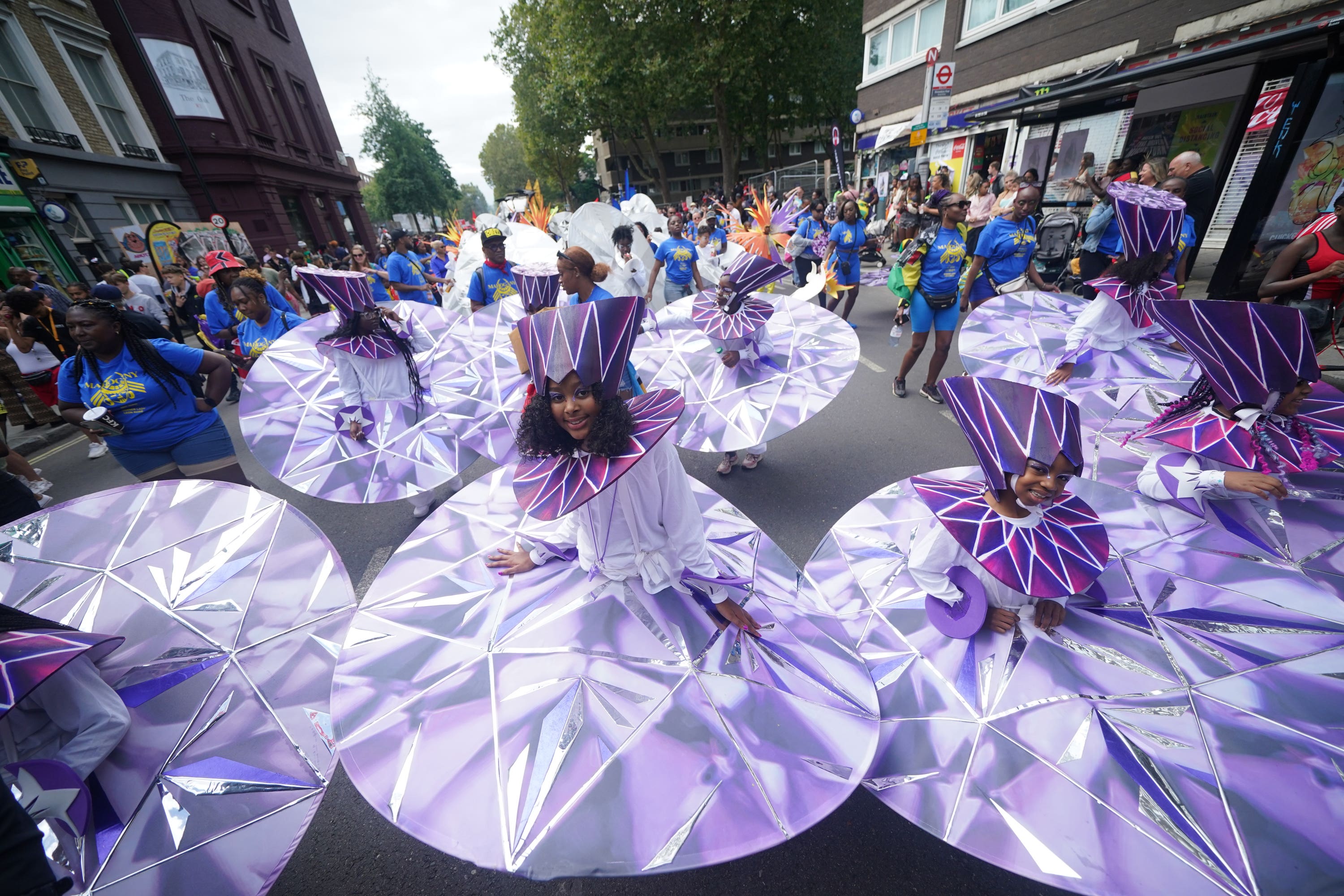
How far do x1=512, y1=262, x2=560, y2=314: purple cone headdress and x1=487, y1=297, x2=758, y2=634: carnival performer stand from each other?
2677 millimetres

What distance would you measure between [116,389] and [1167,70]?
13312 mm

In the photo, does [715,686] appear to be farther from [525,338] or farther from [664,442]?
[525,338]

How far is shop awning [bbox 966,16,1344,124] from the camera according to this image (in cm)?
609

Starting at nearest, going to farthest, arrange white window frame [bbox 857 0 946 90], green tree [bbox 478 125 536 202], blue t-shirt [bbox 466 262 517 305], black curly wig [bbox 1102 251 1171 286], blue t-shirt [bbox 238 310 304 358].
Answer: black curly wig [bbox 1102 251 1171 286] < blue t-shirt [bbox 238 310 304 358] < blue t-shirt [bbox 466 262 517 305] < white window frame [bbox 857 0 946 90] < green tree [bbox 478 125 536 202]

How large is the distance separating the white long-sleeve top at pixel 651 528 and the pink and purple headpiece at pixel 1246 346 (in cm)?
239

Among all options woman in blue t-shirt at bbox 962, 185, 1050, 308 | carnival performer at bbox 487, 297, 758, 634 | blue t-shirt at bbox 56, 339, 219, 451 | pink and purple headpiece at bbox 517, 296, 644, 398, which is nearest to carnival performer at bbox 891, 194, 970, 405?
woman in blue t-shirt at bbox 962, 185, 1050, 308

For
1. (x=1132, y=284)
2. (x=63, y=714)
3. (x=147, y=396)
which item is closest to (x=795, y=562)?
(x=1132, y=284)

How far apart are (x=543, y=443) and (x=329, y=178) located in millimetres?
31844

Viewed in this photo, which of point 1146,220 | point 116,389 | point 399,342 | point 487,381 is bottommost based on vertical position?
point 487,381

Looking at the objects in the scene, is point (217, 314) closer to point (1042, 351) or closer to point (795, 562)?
point (795, 562)

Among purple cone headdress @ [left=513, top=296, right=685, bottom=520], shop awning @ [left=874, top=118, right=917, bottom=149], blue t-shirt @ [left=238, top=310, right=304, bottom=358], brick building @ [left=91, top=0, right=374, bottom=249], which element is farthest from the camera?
shop awning @ [left=874, top=118, right=917, bottom=149]

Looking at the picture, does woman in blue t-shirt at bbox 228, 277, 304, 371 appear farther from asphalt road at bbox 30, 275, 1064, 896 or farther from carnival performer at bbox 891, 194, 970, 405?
carnival performer at bbox 891, 194, 970, 405

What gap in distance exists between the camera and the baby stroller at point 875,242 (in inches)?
441

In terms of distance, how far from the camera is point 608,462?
6.07ft
